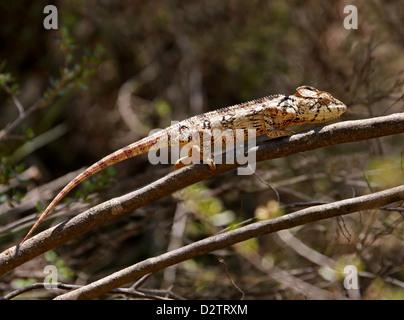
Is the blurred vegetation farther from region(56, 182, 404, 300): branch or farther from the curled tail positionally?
region(56, 182, 404, 300): branch

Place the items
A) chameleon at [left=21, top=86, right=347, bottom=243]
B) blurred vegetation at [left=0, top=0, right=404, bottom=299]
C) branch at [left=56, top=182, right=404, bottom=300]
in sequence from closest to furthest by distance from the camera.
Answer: branch at [left=56, top=182, right=404, bottom=300]
chameleon at [left=21, top=86, right=347, bottom=243]
blurred vegetation at [left=0, top=0, right=404, bottom=299]

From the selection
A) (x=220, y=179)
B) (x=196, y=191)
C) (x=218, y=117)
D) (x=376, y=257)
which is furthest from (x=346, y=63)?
(x=218, y=117)

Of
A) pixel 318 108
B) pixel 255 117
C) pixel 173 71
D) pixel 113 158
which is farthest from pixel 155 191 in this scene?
pixel 173 71

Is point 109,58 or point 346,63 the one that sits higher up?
point 109,58

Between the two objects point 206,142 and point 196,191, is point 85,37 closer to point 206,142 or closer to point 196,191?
point 196,191

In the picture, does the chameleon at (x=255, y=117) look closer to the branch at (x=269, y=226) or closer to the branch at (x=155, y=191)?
the branch at (x=155, y=191)

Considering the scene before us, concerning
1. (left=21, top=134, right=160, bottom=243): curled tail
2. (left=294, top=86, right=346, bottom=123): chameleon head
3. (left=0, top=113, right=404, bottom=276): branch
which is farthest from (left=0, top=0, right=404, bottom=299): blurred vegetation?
(left=0, top=113, right=404, bottom=276): branch

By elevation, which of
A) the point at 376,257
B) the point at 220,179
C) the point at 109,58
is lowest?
the point at 376,257

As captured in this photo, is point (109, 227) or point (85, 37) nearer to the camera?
point (109, 227)
